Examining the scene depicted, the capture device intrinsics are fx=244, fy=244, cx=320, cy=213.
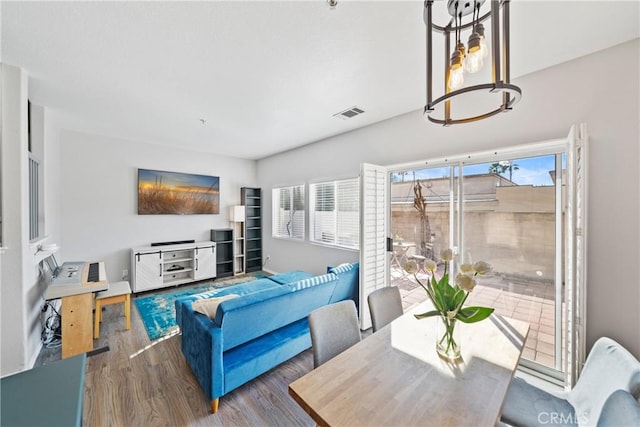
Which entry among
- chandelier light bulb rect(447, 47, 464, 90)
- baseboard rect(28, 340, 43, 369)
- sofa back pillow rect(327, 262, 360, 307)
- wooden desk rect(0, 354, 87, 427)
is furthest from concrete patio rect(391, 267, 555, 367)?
baseboard rect(28, 340, 43, 369)

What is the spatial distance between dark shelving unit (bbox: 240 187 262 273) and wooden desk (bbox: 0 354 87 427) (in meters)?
4.72

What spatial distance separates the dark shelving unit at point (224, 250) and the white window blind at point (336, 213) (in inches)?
81.8

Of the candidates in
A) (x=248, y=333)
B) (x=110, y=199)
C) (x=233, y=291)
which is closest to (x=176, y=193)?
(x=110, y=199)

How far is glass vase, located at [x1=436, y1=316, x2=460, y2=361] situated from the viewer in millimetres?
1350

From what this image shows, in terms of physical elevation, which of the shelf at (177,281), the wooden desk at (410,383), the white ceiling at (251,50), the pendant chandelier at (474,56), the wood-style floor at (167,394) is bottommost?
the wood-style floor at (167,394)

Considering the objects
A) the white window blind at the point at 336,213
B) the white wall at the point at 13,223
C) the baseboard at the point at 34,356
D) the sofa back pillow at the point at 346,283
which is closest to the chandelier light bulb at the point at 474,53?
the sofa back pillow at the point at 346,283

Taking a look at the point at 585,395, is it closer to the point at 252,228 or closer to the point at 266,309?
the point at 266,309

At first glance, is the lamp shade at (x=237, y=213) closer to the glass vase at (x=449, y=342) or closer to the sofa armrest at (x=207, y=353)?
the sofa armrest at (x=207, y=353)

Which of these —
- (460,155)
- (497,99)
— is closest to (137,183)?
(460,155)

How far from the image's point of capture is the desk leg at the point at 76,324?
242 centimetres

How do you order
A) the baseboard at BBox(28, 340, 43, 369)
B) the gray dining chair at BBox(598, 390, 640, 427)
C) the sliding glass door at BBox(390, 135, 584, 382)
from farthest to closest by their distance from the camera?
the baseboard at BBox(28, 340, 43, 369), the sliding glass door at BBox(390, 135, 584, 382), the gray dining chair at BBox(598, 390, 640, 427)

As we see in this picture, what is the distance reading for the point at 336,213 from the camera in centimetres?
416

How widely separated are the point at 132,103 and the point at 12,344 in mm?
2536

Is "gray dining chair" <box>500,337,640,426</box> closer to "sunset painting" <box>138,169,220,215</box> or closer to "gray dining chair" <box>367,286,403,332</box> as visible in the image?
"gray dining chair" <box>367,286,403,332</box>
